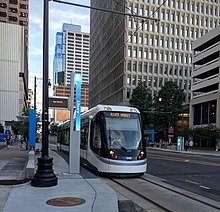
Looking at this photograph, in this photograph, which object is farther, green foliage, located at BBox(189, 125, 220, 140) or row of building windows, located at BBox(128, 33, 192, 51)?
row of building windows, located at BBox(128, 33, 192, 51)

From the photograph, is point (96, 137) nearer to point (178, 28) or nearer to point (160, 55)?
point (160, 55)

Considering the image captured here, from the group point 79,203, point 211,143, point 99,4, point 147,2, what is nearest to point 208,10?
point 147,2

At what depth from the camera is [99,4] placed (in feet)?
371

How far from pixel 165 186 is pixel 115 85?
8053 centimetres

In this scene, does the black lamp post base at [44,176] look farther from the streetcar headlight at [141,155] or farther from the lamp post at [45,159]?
the streetcar headlight at [141,155]

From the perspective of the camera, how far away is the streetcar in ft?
41.3

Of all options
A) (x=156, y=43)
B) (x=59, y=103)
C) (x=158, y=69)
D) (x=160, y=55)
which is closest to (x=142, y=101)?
(x=158, y=69)

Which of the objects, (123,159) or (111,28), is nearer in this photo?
(123,159)

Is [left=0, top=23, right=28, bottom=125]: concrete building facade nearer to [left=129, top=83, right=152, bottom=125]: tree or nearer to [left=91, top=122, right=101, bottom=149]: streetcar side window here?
[left=129, top=83, right=152, bottom=125]: tree

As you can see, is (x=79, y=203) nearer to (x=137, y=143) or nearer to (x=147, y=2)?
(x=137, y=143)

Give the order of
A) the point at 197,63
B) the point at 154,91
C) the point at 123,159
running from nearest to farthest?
1. the point at 123,159
2. the point at 197,63
3. the point at 154,91

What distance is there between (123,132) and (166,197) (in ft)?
14.3

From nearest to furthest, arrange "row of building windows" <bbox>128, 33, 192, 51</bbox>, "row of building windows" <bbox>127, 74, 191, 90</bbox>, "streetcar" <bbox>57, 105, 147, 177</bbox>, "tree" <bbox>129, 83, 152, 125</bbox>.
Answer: "streetcar" <bbox>57, 105, 147, 177</bbox> → "tree" <bbox>129, 83, 152, 125</bbox> → "row of building windows" <bbox>127, 74, 191, 90</bbox> → "row of building windows" <bbox>128, 33, 192, 51</bbox>

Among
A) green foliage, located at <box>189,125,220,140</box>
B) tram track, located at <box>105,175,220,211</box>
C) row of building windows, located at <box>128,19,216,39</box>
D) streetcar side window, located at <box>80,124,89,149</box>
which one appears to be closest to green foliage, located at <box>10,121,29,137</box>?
streetcar side window, located at <box>80,124,89,149</box>
